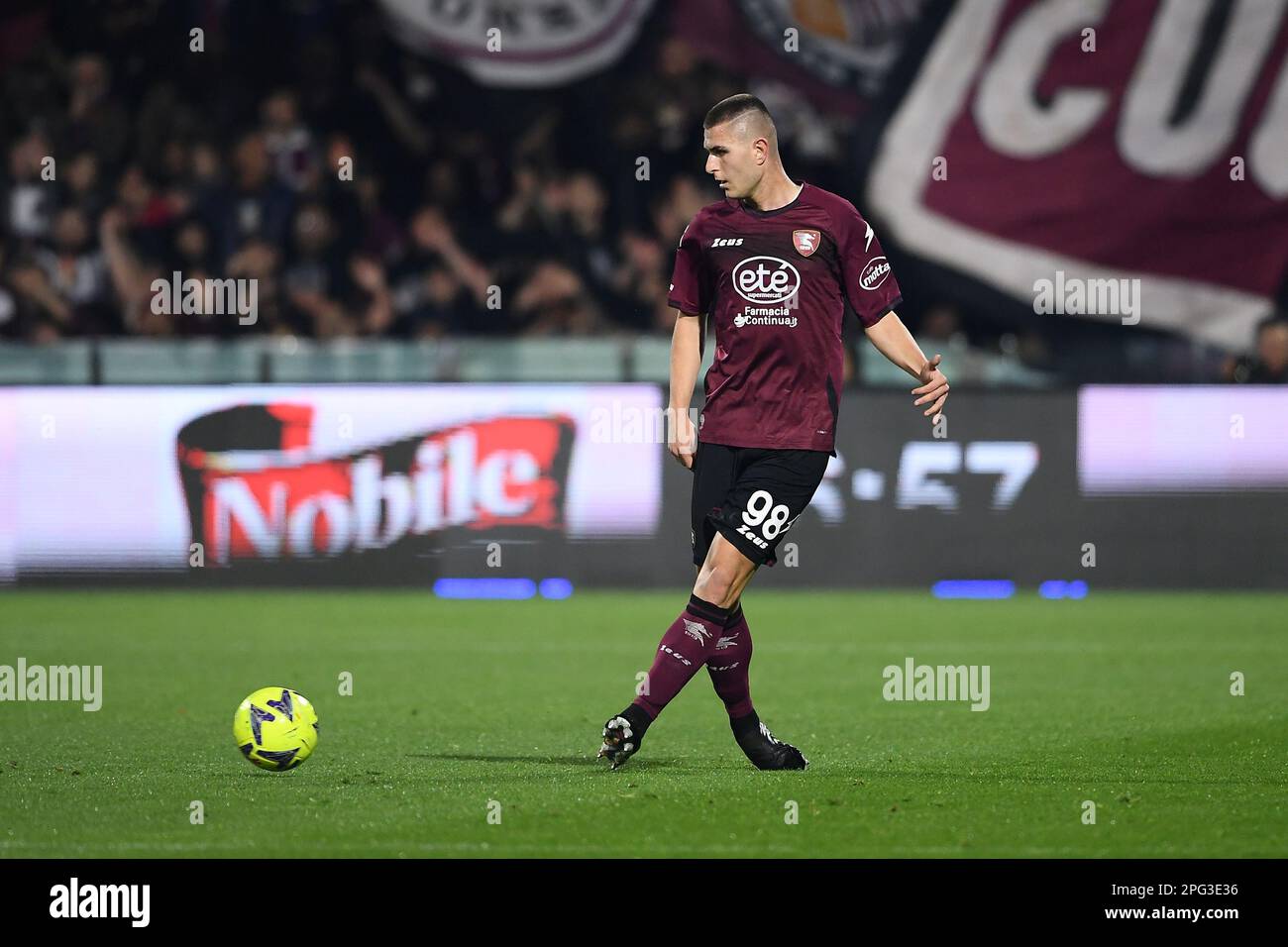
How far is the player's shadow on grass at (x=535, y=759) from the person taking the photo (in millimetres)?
7125

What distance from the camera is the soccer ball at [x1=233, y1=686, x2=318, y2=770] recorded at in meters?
6.87

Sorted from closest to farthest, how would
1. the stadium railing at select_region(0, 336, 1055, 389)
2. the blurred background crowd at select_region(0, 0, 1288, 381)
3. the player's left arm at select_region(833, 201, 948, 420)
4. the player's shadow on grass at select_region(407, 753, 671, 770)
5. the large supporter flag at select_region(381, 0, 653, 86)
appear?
the player's left arm at select_region(833, 201, 948, 420) < the player's shadow on grass at select_region(407, 753, 671, 770) < the stadium railing at select_region(0, 336, 1055, 389) < the blurred background crowd at select_region(0, 0, 1288, 381) < the large supporter flag at select_region(381, 0, 653, 86)

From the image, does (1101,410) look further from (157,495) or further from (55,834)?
(55,834)

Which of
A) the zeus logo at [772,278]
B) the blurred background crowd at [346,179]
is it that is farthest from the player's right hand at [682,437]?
the blurred background crowd at [346,179]

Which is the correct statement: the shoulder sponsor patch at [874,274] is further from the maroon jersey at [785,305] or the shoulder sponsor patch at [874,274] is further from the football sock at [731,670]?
the football sock at [731,670]

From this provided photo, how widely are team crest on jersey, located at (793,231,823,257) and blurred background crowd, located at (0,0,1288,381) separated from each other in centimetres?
792

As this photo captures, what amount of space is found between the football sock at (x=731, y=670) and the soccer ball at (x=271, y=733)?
138 cm

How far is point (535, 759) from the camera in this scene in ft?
23.8

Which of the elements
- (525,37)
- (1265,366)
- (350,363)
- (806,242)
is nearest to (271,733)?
(806,242)

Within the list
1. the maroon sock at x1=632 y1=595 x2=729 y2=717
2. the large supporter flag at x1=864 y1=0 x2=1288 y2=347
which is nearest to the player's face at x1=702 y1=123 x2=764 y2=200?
the maroon sock at x1=632 y1=595 x2=729 y2=717

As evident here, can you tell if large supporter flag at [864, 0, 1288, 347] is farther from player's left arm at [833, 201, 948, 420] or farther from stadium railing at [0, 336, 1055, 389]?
player's left arm at [833, 201, 948, 420]

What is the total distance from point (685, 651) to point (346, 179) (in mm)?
10307

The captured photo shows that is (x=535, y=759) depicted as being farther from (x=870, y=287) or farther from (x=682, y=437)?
(x=870, y=287)
